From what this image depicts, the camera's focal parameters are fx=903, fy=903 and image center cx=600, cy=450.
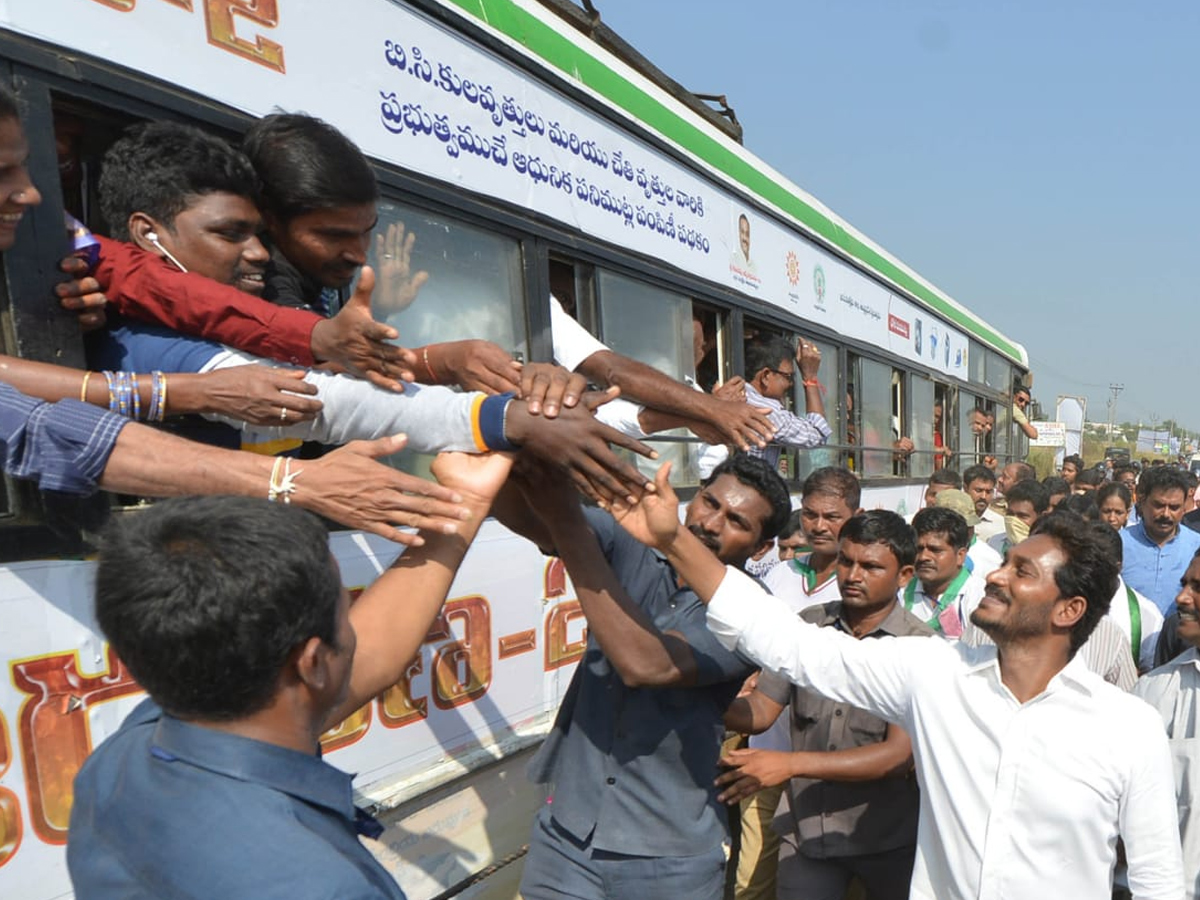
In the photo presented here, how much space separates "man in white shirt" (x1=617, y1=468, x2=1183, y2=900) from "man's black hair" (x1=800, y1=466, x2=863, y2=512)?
183 cm

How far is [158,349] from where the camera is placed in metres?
1.64

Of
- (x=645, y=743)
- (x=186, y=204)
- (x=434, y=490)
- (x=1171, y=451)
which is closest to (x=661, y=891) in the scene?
(x=645, y=743)

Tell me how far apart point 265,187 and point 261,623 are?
122 cm

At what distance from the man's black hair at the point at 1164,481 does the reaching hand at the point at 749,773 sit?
3.67 m

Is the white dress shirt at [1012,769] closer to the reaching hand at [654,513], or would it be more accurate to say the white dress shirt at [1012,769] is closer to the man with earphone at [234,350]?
the reaching hand at [654,513]

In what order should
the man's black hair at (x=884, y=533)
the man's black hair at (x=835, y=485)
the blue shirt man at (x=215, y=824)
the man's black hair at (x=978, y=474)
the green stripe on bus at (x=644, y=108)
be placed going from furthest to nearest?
1. the man's black hair at (x=978, y=474)
2. the man's black hair at (x=835, y=485)
3. the green stripe on bus at (x=644, y=108)
4. the man's black hair at (x=884, y=533)
5. the blue shirt man at (x=215, y=824)

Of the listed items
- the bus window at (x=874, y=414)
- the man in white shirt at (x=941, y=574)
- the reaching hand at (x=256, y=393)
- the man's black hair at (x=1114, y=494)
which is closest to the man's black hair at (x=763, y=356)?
the man in white shirt at (x=941, y=574)

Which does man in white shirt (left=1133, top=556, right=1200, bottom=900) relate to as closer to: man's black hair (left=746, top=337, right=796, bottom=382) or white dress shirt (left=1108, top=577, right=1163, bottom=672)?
white dress shirt (left=1108, top=577, right=1163, bottom=672)

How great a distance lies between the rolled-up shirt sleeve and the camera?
1295mm

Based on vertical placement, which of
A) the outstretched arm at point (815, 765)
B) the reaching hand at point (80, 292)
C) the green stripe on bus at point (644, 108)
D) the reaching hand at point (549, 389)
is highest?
the green stripe on bus at point (644, 108)

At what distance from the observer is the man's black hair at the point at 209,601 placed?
3.00 feet

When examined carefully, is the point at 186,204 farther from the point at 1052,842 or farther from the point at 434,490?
the point at 1052,842

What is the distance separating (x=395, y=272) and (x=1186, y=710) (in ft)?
7.96

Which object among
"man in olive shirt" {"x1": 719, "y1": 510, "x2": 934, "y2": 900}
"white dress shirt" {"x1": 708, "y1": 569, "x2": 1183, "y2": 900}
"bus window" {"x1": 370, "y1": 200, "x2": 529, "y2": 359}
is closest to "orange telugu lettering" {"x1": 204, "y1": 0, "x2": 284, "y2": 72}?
"bus window" {"x1": 370, "y1": 200, "x2": 529, "y2": 359}
